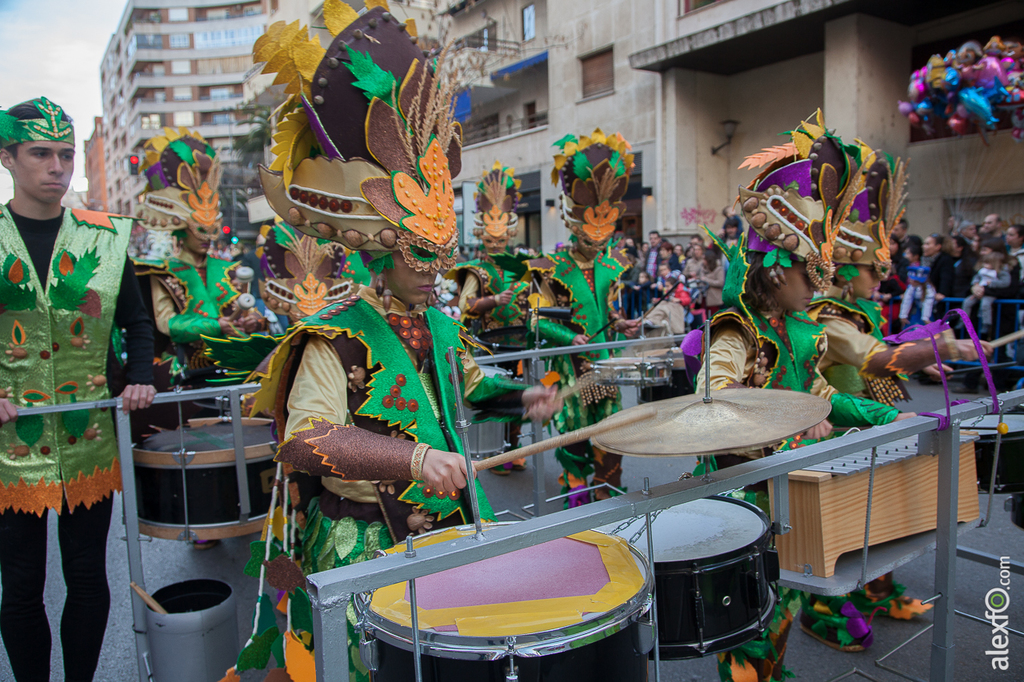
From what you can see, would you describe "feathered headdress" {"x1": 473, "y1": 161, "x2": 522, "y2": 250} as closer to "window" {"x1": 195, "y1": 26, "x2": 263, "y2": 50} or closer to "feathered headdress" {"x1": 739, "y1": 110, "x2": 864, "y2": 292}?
"feathered headdress" {"x1": 739, "y1": 110, "x2": 864, "y2": 292}

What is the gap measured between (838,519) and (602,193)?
3904mm

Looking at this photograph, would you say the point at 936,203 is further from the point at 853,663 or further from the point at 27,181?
the point at 27,181

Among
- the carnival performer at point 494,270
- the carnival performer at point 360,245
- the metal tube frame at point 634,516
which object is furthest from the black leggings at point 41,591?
the carnival performer at point 494,270

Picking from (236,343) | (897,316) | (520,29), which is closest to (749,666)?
(236,343)

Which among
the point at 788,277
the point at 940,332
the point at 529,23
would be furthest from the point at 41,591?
the point at 529,23

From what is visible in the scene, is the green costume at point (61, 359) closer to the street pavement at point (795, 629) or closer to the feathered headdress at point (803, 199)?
the street pavement at point (795, 629)

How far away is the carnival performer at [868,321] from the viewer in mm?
3039

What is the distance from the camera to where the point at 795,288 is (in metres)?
2.89

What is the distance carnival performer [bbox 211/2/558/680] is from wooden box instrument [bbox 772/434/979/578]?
92cm

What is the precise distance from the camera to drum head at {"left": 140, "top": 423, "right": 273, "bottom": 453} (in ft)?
11.5

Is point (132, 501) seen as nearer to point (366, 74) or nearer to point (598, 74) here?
point (366, 74)

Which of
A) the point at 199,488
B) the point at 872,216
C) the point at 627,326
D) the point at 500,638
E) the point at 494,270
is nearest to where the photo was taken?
the point at 500,638

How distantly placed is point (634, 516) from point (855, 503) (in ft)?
3.76

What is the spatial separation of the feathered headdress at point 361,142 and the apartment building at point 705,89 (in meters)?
8.64
